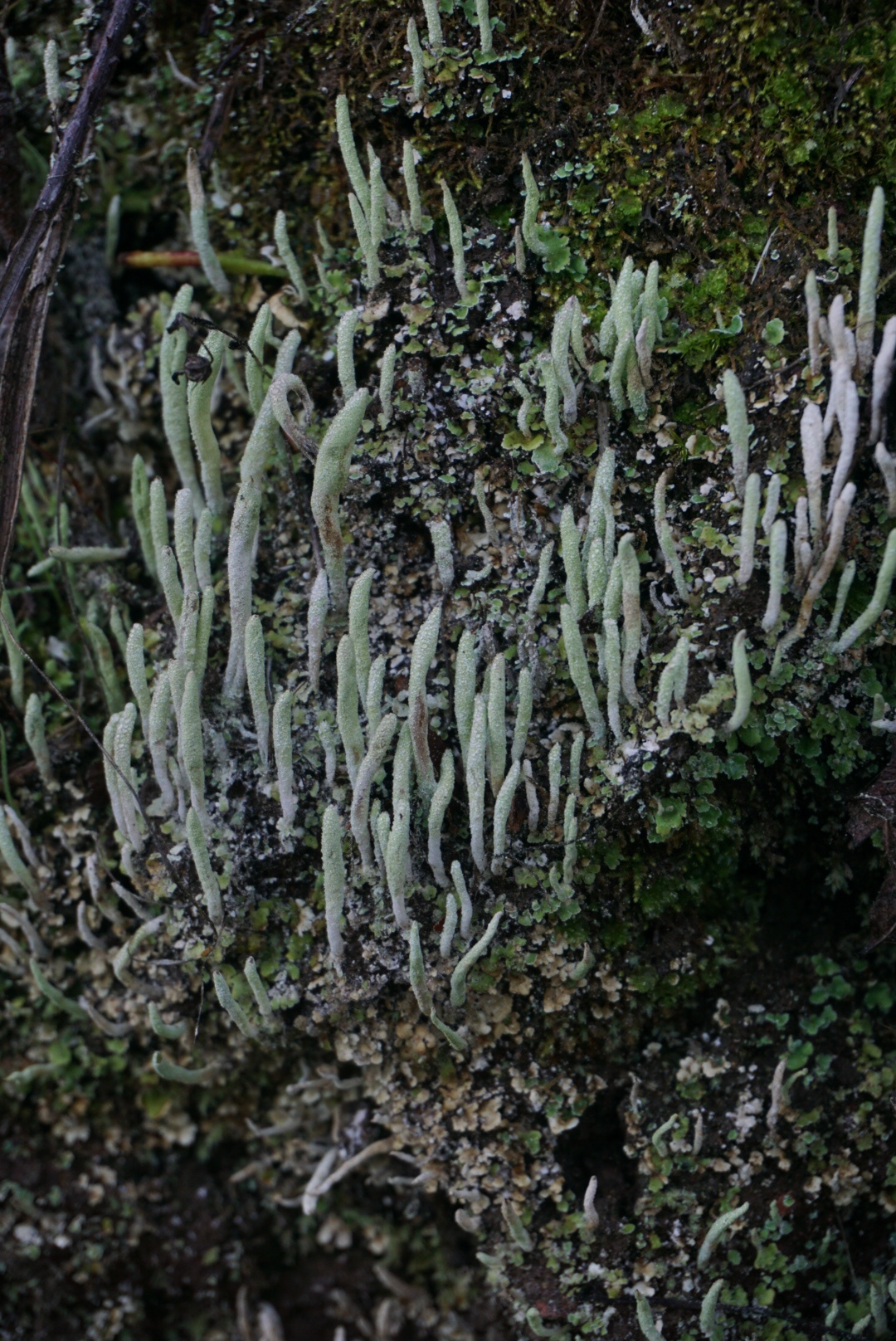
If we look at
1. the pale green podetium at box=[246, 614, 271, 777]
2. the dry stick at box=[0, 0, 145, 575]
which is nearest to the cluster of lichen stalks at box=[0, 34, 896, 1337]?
the pale green podetium at box=[246, 614, 271, 777]

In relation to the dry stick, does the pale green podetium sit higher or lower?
lower

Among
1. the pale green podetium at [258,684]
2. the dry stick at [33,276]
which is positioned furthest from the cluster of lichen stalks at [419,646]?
the dry stick at [33,276]

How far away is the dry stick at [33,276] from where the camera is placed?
76.1 inches

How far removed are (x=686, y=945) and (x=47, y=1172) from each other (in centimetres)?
142

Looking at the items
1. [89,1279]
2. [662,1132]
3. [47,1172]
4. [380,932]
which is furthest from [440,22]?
[89,1279]

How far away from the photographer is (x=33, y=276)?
6.45 feet

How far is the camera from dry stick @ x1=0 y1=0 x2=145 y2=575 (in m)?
1.93

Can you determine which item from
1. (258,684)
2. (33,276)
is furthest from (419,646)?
(33,276)

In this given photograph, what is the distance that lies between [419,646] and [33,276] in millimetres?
1137

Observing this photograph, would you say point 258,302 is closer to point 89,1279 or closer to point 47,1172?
point 47,1172

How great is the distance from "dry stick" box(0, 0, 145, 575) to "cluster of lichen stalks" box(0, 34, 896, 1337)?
237mm

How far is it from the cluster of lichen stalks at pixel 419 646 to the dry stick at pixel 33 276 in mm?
237

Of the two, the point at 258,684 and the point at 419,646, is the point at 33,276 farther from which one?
the point at 419,646

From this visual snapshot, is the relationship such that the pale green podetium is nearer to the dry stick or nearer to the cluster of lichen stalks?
the cluster of lichen stalks
